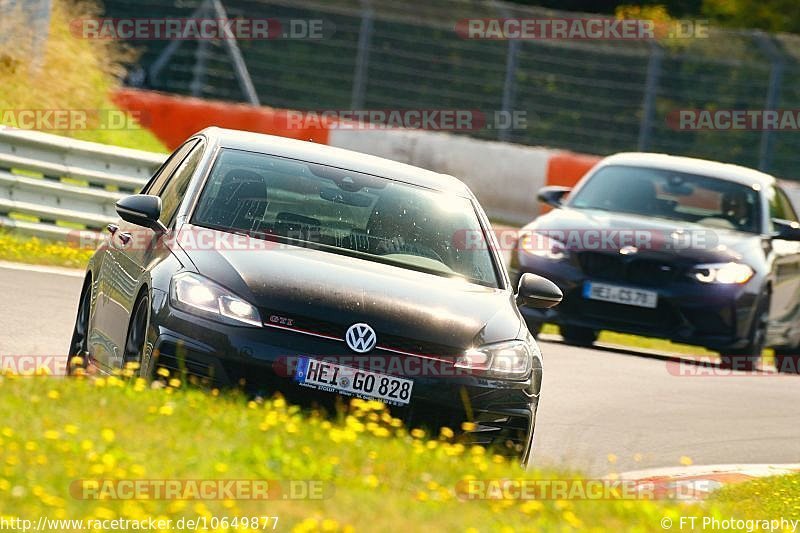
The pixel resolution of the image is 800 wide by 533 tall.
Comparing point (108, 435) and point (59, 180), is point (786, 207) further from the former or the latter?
point (108, 435)

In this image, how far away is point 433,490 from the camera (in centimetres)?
629

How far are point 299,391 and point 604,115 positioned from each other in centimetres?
2186

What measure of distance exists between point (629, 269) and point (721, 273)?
2.44ft

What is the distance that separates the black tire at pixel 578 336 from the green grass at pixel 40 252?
4.14m

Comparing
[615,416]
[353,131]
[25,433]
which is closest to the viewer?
[25,433]

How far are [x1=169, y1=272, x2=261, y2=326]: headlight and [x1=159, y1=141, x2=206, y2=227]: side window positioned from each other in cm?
98

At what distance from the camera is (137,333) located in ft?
26.3

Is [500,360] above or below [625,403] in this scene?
above

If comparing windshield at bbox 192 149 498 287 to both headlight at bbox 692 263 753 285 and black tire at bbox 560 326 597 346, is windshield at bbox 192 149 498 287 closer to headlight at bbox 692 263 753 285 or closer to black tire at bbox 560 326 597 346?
headlight at bbox 692 263 753 285

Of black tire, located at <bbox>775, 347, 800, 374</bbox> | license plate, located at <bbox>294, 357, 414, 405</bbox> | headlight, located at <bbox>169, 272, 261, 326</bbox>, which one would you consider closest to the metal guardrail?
black tire, located at <bbox>775, 347, 800, 374</bbox>

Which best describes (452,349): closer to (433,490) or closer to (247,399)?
(247,399)

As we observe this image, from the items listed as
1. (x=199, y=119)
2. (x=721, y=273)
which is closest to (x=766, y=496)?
(x=721, y=273)

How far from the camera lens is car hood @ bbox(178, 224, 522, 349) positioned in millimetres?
7773

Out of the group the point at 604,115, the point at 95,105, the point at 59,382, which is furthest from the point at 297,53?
the point at 59,382
